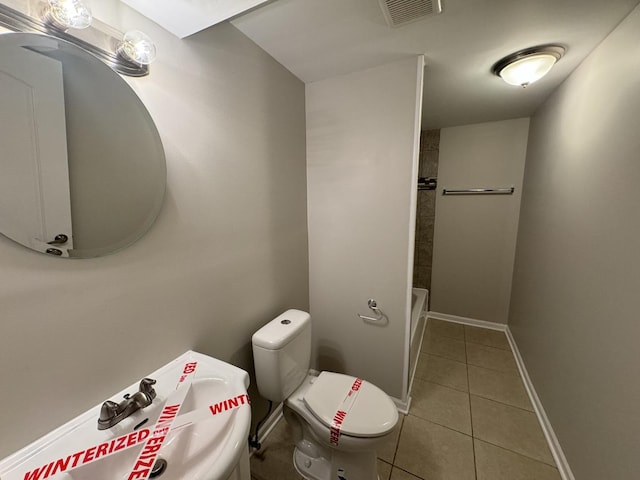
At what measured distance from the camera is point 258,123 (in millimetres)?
1360

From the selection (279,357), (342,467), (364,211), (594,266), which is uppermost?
(364,211)

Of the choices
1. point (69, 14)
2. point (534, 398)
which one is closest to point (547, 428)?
point (534, 398)

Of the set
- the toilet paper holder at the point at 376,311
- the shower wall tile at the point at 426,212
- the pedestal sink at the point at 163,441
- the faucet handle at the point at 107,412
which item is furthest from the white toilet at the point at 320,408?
the shower wall tile at the point at 426,212

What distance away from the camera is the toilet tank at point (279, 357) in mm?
1243

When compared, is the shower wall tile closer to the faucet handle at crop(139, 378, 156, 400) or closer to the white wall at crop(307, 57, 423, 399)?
the white wall at crop(307, 57, 423, 399)

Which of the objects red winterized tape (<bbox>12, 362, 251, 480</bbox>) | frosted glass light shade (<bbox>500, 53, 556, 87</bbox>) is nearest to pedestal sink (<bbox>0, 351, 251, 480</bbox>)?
red winterized tape (<bbox>12, 362, 251, 480</bbox>)

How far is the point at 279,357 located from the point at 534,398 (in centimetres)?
192

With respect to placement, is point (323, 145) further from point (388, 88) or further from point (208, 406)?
point (208, 406)

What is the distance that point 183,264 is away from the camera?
41.1 inches

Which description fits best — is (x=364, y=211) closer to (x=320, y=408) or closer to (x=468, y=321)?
(x=320, y=408)

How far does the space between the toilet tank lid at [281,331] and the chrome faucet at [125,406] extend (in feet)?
1.62

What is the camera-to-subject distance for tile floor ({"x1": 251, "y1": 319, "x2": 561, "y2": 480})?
138 cm

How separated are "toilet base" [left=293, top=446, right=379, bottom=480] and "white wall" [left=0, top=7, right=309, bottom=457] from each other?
2.13 ft

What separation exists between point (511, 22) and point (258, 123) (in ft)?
4.09
